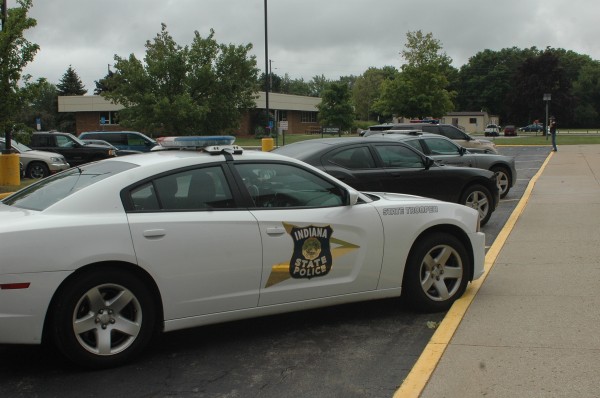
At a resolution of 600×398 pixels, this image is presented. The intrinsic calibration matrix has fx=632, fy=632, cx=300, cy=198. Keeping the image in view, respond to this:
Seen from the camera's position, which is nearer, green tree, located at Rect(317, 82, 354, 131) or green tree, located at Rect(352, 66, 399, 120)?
green tree, located at Rect(317, 82, 354, 131)

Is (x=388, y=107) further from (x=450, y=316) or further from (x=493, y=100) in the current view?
(x=493, y=100)

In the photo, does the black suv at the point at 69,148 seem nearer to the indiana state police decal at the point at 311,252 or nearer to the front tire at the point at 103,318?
the indiana state police decal at the point at 311,252

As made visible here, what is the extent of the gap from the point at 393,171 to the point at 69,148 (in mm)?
18123

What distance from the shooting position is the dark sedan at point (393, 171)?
8805mm

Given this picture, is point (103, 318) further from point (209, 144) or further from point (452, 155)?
point (452, 155)

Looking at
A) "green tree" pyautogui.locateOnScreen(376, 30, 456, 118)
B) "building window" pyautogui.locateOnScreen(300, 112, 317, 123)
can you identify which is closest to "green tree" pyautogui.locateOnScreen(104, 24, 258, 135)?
"green tree" pyautogui.locateOnScreen(376, 30, 456, 118)

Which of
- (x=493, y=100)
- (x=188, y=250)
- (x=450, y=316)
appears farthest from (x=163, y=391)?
(x=493, y=100)

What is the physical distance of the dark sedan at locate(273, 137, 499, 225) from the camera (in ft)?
28.9

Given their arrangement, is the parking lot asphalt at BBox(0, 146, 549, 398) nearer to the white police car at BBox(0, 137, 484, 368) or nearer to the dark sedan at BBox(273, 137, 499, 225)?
the white police car at BBox(0, 137, 484, 368)

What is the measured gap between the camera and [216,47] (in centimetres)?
3075

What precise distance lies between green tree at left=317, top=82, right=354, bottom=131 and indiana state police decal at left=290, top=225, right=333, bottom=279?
4873cm

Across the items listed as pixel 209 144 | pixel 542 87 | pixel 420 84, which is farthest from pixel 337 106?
pixel 542 87

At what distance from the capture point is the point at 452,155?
12.2 m

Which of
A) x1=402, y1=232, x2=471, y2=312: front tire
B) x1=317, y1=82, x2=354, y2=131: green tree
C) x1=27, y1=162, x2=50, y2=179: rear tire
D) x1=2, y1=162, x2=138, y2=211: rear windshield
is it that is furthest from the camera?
x1=317, y1=82, x2=354, y2=131: green tree
